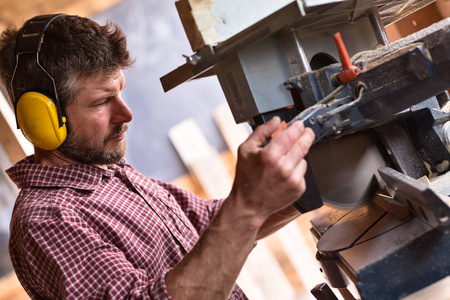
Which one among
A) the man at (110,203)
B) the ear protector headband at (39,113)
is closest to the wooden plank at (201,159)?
the man at (110,203)

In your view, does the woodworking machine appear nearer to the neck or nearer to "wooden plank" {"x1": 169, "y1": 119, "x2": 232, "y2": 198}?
the neck

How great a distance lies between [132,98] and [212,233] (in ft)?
7.46

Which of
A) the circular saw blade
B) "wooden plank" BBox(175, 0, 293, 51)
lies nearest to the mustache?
"wooden plank" BBox(175, 0, 293, 51)

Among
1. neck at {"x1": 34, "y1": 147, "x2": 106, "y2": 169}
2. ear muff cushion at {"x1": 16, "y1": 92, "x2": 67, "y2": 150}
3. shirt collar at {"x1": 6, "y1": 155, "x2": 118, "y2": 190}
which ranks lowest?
shirt collar at {"x1": 6, "y1": 155, "x2": 118, "y2": 190}

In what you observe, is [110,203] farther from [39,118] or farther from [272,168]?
[272,168]

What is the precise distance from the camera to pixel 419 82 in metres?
0.89

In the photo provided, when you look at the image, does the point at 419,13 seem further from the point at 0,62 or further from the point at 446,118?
the point at 0,62

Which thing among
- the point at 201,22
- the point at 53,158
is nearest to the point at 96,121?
the point at 53,158

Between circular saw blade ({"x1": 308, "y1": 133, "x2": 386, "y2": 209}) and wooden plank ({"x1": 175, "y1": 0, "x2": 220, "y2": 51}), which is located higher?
wooden plank ({"x1": 175, "y1": 0, "x2": 220, "y2": 51})

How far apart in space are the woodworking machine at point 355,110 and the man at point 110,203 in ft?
0.51

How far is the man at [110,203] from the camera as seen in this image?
94cm

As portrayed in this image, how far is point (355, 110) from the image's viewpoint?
97 centimetres

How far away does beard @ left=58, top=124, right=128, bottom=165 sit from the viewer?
1.49 m

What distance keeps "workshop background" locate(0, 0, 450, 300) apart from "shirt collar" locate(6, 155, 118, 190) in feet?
5.41
